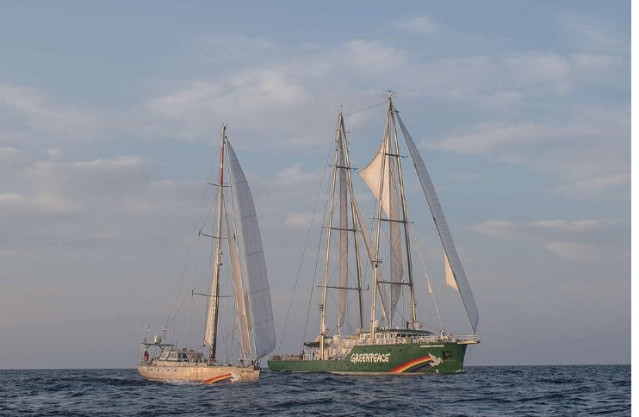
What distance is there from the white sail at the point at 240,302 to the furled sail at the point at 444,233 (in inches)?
769

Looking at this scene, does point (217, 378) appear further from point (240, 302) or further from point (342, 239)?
point (342, 239)

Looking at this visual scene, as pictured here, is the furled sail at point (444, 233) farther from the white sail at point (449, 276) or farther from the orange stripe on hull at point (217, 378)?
the orange stripe on hull at point (217, 378)

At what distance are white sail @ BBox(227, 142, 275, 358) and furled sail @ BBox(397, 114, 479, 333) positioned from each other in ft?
59.0

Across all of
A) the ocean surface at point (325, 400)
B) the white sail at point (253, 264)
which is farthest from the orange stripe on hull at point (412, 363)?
the white sail at point (253, 264)

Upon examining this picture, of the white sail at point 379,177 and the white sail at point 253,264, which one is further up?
the white sail at point 379,177

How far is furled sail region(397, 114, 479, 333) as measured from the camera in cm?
7544

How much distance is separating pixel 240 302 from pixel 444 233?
20837mm

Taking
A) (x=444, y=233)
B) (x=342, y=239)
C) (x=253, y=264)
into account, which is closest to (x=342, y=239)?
(x=342, y=239)

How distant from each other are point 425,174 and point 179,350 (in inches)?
1149

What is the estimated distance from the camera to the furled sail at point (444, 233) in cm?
7544

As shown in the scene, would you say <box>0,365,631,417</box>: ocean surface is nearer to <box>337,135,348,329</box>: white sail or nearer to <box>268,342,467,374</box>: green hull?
<box>268,342,467,374</box>: green hull

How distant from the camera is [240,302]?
2788 inches

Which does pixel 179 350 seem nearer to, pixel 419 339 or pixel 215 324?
pixel 215 324

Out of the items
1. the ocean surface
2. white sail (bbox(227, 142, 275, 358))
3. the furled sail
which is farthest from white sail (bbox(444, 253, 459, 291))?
white sail (bbox(227, 142, 275, 358))
